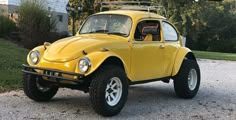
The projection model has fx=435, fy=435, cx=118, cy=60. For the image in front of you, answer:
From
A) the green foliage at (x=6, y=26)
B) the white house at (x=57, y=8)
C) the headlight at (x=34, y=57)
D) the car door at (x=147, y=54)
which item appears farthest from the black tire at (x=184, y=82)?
the white house at (x=57, y=8)

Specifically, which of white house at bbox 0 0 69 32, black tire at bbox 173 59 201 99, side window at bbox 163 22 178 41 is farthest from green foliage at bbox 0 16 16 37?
black tire at bbox 173 59 201 99

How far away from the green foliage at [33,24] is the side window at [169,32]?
9.37m

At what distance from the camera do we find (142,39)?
8625 mm

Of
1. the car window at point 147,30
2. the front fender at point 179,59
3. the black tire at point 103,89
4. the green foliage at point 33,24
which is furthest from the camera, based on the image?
the green foliage at point 33,24

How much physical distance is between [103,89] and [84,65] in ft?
1.67

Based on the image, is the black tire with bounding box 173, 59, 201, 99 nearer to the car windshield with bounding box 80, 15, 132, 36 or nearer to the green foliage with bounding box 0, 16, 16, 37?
the car windshield with bounding box 80, 15, 132, 36

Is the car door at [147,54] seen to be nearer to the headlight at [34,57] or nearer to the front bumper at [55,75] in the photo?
the front bumper at [55,75]

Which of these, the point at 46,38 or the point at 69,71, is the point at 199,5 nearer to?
the point at 46,38

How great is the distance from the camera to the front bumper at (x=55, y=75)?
721 centimetres

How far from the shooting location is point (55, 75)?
7.46 m

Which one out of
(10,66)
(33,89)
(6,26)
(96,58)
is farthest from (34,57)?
(6,26)

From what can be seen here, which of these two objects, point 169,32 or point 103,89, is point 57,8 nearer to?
point 169,32

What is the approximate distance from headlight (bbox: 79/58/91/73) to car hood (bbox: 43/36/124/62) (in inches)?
11.1

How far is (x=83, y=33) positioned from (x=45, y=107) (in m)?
1.86
